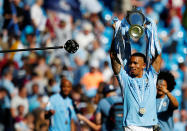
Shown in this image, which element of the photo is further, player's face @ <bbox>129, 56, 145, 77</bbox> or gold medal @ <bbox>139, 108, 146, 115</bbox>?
player's face @ <bbox>129, 56, 145, 77</bbox>

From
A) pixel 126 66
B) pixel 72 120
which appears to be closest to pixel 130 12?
pixel 126 66

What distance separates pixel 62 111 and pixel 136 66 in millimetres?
2574

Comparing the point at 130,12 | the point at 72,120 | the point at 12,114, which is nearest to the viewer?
the point at 130,12

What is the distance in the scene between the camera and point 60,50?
15414 mm

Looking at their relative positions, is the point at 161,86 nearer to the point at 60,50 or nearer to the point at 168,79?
the point at 168,79

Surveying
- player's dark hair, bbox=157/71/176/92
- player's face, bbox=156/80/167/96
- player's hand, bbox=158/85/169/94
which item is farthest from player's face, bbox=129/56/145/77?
player's dark hair, bbox=157/71/176/92

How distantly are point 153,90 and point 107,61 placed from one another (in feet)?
21.2

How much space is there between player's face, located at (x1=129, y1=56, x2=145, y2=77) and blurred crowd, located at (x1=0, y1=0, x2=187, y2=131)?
5.50 meters

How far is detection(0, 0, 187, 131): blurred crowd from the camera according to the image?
573 inches

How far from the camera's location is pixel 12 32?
51.4ft

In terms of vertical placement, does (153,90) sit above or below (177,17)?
below

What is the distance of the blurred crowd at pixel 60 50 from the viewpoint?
14.6 meters

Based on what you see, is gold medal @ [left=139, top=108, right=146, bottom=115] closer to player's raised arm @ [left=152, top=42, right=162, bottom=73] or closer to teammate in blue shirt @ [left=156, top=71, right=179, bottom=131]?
player's raised arm @ [left=152, top=42, right=162, bottom=73]

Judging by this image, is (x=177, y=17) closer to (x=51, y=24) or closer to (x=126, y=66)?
(x=51, y=24)
